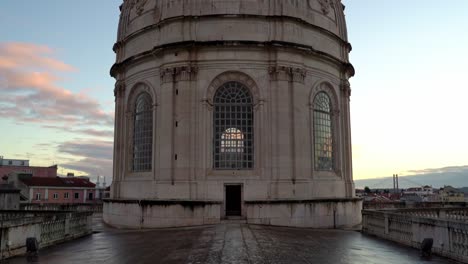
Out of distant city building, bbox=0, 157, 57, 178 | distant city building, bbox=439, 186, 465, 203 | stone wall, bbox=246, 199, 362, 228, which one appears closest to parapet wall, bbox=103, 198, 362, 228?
stone wall, bbox=246, 199, 362, 228

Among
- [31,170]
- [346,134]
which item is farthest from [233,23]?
[31,170]

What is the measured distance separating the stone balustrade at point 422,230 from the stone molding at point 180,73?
12.6 metres

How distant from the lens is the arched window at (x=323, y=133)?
28125 mm

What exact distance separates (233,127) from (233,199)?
4.30 meters

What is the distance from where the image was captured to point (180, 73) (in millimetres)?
26328

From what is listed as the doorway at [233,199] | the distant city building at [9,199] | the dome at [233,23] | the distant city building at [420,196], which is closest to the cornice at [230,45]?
the dome at [233,23]

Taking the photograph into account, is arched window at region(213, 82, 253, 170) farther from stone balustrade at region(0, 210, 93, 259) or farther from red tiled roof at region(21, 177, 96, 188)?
red tiled roof at region(21, 177, 96, 188)

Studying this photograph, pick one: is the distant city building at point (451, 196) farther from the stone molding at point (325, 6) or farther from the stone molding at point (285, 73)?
the stone molding at point (285, 73)

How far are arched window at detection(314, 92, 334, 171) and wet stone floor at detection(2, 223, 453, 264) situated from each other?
35.4 feet

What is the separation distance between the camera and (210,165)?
25.7 meters

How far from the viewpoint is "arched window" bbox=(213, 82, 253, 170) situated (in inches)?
1022

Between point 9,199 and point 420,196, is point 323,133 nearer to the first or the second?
point 9,199

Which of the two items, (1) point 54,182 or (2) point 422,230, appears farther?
(1) point 54,182

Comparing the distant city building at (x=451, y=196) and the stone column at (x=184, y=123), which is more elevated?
the stone column at (x=184, y=123)
